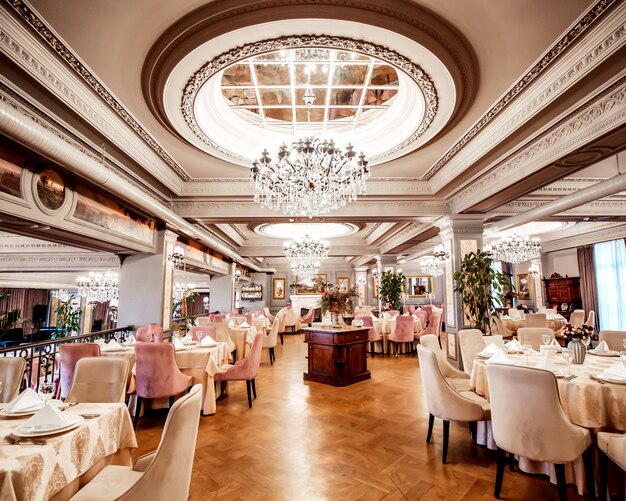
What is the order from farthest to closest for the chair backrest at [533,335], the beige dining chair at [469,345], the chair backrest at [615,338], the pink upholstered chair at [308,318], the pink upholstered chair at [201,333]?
the pink upholstered chair at [308,318] → the pink upholstered chair at [201,333] → the chair backrest at [533,335] → the chair backrest at [615,338] → the beige dining chair at [469,345]

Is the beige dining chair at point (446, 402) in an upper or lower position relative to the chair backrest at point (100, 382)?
lower

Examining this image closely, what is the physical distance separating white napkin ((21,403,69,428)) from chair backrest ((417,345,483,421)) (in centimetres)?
266

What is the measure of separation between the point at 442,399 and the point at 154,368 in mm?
2976

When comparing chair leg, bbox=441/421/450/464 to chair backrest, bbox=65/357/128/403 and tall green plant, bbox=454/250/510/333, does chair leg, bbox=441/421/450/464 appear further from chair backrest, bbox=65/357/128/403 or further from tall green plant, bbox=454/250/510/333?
tall green plant, bbox=454/250/510/333

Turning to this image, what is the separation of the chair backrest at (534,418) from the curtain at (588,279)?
1055 cm

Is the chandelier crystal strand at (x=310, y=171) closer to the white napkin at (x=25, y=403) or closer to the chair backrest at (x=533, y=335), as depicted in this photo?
the white napkin at (x=25, y=403)

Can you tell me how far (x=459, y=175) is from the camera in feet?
17.4

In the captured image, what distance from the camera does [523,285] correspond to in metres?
13.6

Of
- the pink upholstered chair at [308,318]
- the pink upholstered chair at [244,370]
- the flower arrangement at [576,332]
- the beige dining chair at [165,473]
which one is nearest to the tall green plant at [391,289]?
the pink upholstered chair at [308,318]

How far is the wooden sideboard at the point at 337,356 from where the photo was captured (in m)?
5.61

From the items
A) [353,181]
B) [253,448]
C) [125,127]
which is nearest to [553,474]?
[253,448]

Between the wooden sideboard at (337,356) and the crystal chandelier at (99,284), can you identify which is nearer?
the wooden sideboard at (337,356)

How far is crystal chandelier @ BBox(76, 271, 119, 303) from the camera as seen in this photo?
12.7 metres

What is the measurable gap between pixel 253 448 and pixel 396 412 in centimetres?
186
